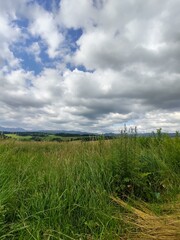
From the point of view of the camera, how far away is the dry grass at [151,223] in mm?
3479

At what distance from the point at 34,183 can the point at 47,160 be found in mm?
1681

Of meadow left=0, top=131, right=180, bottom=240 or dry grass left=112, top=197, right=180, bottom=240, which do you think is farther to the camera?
meadow left=0, top=131, right=180, bottom=240

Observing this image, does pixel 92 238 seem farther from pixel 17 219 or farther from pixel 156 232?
pixel 17 219

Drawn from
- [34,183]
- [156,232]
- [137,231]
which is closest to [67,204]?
[34,183]

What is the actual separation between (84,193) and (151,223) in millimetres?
1059

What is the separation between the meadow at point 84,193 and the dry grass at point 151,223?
5cm

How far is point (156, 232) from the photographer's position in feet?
11.7

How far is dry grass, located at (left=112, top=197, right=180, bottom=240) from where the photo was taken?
11.4ft

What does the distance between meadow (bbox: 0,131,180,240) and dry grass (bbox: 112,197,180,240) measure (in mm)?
50

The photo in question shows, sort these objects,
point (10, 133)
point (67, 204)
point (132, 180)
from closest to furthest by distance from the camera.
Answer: point (67, 204) → point (132, 180) → point (10, 133)

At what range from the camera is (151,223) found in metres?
3.88

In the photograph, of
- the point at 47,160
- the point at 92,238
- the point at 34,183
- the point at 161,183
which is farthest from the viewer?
the point at 47,160

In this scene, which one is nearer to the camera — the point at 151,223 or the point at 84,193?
the point at 151,223

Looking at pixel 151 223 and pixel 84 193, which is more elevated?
pixel 84 193
